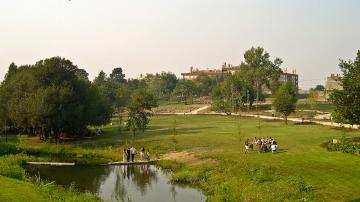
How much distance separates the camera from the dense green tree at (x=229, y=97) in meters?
140

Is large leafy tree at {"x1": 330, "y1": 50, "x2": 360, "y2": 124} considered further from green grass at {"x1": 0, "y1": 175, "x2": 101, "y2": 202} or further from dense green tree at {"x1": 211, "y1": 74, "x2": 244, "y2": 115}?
dense green tree at {"x1": 211, "y1": 74, "x2": 244, "y2": 115}

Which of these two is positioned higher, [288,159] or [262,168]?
[288,159]

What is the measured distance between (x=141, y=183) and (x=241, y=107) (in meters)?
107

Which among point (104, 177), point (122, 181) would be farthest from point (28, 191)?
point (104, 177)

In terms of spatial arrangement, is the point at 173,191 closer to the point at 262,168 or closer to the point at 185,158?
the point at 262,168

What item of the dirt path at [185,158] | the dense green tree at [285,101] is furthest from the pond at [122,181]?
the dense green tree at [285,101]

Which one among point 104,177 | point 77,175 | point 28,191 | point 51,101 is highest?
point 51,101

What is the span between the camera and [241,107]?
487 feet

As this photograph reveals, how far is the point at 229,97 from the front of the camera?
486 feet

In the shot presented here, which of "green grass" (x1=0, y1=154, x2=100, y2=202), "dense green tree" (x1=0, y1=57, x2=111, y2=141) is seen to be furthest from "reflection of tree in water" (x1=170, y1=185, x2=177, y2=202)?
"dense green tree" (x1=0, y1=57, x2=111, y2=141)

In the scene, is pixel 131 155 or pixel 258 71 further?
pixel 258 71

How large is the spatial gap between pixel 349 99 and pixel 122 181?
2819 centimetres

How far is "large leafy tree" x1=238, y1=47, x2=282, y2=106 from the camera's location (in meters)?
163

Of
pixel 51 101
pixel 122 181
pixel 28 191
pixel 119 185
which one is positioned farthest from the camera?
pixel 51 101
